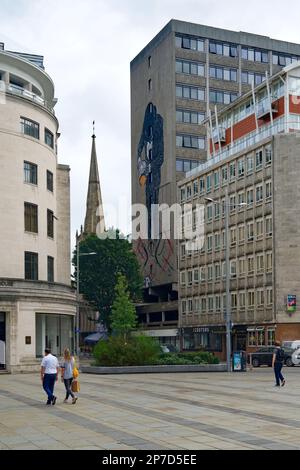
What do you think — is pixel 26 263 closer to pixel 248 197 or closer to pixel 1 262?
pixel 1 262

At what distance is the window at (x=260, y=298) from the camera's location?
69.8 metres

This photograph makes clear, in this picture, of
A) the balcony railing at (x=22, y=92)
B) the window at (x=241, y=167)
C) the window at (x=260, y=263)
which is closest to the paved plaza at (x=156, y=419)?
the balcony railing at (x=22, y=92)

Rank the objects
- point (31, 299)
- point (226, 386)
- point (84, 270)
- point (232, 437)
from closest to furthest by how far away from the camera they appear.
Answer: point (232, 437) → point (226, 386) → point (31, 299) → point (84, 270)

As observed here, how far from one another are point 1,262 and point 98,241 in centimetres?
3280

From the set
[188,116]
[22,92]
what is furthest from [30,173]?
[188,116]

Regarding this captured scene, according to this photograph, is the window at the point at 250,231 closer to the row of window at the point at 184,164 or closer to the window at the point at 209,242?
the window at the point at 209,242

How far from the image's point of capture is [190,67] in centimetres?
9975

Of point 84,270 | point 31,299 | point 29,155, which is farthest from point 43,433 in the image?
point 84,270

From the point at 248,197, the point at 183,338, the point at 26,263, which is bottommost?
the point at 183,338

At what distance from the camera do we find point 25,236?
5256 cm

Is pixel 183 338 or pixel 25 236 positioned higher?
pixel 25 236

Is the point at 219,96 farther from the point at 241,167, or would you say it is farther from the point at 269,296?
the point at 269,296

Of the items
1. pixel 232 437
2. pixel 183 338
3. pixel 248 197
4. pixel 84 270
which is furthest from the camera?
pixel 183 338

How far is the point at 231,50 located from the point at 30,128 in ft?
187
